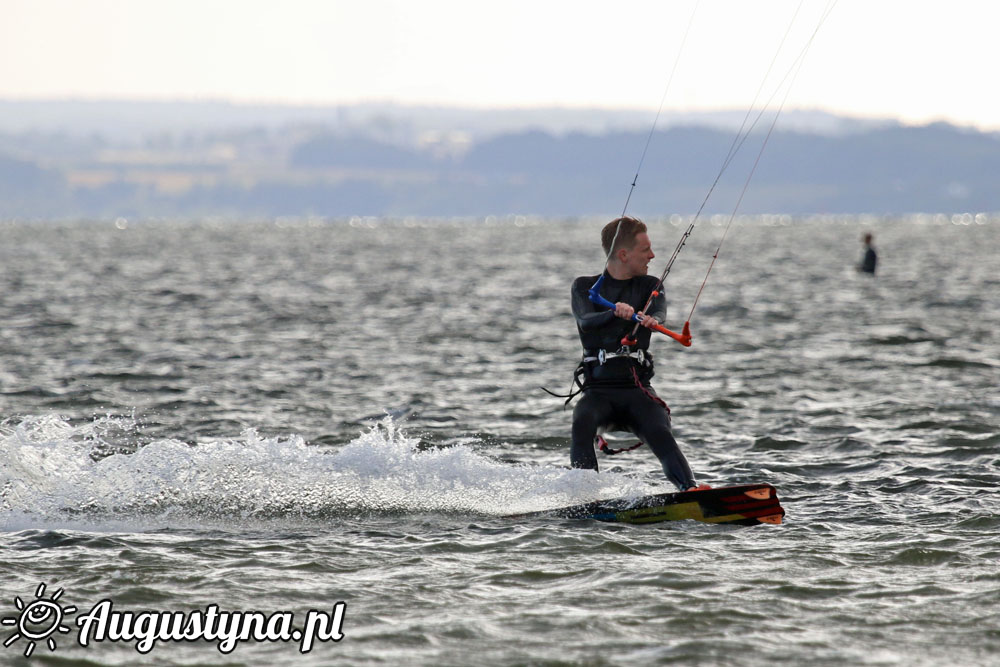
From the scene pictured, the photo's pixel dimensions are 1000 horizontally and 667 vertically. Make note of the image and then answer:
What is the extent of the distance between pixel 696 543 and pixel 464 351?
1649 centimetres

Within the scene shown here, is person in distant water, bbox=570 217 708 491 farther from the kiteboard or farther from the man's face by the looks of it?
the kiteboard

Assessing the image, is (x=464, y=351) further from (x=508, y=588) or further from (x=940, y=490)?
(x=508, y=588)

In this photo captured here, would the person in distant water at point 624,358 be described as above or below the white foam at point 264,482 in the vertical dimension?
above

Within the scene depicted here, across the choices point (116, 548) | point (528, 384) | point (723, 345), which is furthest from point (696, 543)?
point (723, 345)

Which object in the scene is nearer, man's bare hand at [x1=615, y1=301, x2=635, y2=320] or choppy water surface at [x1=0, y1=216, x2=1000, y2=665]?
choppy water surface at [x1=0, y1=216, x2=1000, y2=665]

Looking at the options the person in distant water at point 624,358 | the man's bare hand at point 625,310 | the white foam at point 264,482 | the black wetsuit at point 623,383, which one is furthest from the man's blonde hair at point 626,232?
the white foam at point 264,482

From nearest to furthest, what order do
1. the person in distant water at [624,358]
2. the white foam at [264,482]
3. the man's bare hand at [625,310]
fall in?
the man's bare hand at [625,310], the person in distant water at [624,358], the white foam at [264,482]

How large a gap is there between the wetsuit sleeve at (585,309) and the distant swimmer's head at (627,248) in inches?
9.6

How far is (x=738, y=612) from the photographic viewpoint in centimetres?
743

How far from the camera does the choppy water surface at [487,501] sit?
7.14 m

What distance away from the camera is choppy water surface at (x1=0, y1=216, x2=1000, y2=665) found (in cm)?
714

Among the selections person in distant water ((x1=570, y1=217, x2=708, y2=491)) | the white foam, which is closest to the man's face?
person in distant water ((x1=570, y1=217, x2=708, y2=491))

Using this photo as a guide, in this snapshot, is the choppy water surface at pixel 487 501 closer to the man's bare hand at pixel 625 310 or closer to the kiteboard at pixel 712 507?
the kiteboard at pixel 712 507

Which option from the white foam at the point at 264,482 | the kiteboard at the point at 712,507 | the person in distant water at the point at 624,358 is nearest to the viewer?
the kiteboard at the point at 712,507
